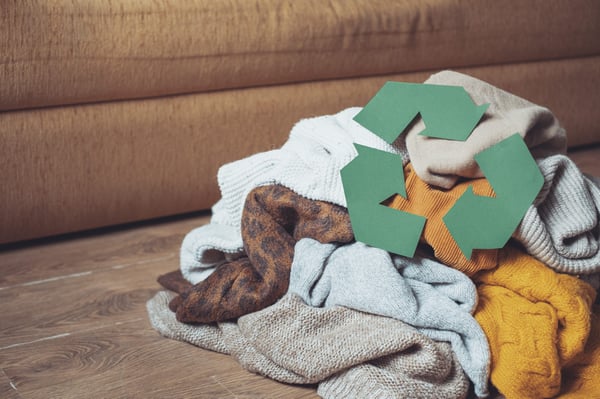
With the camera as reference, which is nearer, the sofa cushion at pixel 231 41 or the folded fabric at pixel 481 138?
the folded fabric at pixel 481 138

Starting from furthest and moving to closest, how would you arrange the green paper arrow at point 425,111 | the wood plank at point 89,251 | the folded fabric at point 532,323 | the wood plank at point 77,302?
the wood plank at point 89,251 < the wood plank at point 77,302 < the green paper arrow at point 425,111 < the folded fabric at point 532,323

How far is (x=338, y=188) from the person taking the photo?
92 cm

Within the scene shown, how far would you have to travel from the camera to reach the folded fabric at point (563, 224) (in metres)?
0.83

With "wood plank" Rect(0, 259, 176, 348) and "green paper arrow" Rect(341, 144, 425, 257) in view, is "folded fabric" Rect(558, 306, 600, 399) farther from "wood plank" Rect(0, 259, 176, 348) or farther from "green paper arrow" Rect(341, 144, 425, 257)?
"wood plank" Rect(0, 259, 176, 348)

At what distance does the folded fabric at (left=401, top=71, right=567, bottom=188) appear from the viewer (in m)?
0.85

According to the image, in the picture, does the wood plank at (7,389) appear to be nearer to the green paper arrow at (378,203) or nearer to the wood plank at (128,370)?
the wood plank at (128,370)

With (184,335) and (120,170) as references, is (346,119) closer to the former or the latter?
(184,335)

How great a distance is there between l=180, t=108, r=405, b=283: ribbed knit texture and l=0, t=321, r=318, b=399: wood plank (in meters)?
0.13

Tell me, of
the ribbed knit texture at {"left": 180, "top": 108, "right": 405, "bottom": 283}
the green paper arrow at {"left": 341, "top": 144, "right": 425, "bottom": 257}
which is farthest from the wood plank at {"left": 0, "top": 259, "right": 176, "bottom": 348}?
the green paper arrow at {"left": 341, "top": 144, "right": 425, "bottom": 257}

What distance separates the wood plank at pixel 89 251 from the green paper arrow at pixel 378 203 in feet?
1.65

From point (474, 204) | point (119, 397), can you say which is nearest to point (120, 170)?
point (119, 397)

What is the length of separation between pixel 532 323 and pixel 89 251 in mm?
823

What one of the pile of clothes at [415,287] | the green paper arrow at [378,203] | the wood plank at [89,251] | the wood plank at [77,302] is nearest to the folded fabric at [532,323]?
the pile of clothes at [415,287]

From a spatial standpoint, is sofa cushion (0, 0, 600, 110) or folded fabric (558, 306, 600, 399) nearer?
folded fabric (558, 306, 600, 399)
